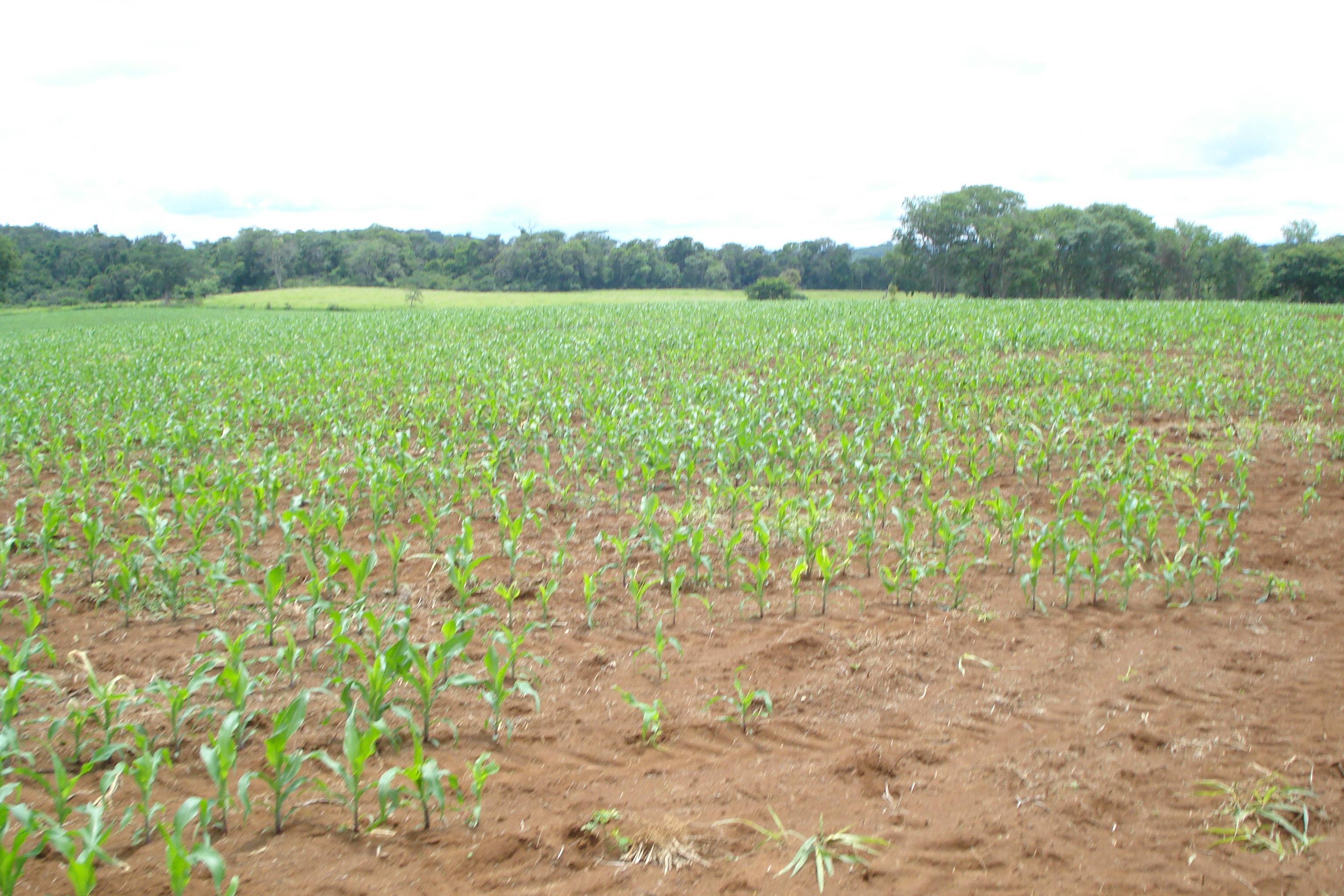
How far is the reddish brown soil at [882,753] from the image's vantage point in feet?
8.51

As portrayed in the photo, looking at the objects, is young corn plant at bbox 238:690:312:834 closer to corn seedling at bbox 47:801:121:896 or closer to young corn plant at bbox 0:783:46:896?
corn seedling at bbox 47:801:121:896

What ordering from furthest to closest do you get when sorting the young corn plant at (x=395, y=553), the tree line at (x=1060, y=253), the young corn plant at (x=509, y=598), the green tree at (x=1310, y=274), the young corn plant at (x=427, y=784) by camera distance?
the tree line at (x=1060, y=253)
the green tree at (x=1310, y=274)
the young corn plant at (x=395, y=553)
the young corn plant at (x=509, y=598)
the young corn plant at (x=427, y=784)

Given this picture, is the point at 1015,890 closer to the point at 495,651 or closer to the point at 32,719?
the point at 495,651

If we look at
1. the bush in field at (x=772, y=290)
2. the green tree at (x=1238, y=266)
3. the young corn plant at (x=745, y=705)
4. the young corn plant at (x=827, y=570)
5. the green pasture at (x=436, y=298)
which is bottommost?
the young corn plant at (x=745, y=705)

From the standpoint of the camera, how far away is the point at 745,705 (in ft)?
11.5

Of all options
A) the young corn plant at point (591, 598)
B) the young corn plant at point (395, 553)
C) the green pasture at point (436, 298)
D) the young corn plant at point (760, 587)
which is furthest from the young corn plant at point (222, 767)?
the green pasture at point (436, 298)

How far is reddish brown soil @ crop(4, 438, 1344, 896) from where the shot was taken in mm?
2594

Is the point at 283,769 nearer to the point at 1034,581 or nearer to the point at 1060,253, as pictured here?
the point at 1034,581

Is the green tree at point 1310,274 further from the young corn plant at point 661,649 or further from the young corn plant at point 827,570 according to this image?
the young corn plant at point 661,649

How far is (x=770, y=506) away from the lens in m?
7.01

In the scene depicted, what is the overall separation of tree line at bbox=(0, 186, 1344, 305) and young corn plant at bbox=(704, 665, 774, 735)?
3683 cm

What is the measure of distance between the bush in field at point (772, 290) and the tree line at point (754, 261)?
22.4 feet

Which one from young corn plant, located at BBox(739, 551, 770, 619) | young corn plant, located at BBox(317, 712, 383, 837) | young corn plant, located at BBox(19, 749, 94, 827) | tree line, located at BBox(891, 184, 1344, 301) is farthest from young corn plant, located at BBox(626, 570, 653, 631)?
tree line, located at BBox(891, 184, 1344, 301)

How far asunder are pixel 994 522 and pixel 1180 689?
2.41 meters
